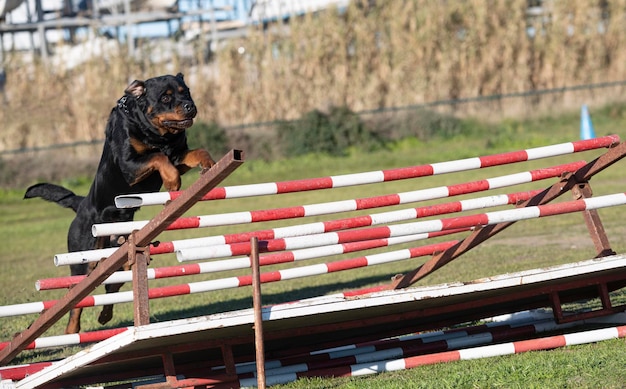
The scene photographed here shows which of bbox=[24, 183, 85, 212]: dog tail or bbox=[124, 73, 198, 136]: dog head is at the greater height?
bbox=[124, 73, 198, 136]: dog head

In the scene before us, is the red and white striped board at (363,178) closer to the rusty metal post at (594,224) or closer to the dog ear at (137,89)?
the rusty metal post at (594,224)

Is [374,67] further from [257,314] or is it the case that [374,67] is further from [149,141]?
[257,314]

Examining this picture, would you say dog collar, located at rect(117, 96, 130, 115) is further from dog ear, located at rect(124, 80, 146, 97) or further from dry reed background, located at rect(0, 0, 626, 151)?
dry reed background, located at rect(0, 0, 626, 151)

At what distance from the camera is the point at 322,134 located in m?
20.3

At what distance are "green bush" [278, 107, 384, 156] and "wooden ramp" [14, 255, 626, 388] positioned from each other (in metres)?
14.5

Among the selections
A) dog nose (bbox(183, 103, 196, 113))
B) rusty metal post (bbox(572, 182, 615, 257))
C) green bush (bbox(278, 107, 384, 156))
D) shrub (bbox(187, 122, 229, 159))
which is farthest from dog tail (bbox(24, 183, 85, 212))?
green bush (bbox(278, 107, 384, 156))

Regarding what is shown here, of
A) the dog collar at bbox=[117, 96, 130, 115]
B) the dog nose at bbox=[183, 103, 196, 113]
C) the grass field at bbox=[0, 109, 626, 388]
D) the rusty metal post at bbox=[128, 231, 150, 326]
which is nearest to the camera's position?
the rusty metal post at bbox=[128, 231, 150, 326]

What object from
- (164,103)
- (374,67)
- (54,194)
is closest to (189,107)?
(164,103)

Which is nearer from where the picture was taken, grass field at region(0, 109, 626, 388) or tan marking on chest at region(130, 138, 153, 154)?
grass field at region(0, 109, 626, 388)

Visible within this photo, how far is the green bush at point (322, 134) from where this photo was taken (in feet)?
66.4

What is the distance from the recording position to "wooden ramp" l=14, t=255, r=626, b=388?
4.05 m

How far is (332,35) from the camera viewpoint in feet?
75.1

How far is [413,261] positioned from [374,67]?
13132 mm

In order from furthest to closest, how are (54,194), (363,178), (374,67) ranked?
(374,67), (54,194), (363,178)
